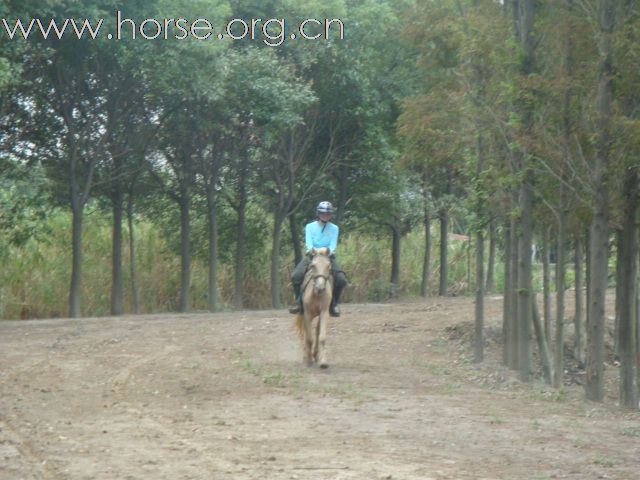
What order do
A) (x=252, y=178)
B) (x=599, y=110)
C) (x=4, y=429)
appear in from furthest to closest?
(x=252, y=178) → (x=599, y=110) → (x=4, y=429)

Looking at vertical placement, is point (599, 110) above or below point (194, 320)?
above

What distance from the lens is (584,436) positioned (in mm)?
12836

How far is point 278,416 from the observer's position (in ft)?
45.0

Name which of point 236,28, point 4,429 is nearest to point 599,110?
point 4,429

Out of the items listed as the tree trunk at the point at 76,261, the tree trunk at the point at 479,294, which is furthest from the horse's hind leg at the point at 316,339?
the tree trunk at the point at 76,261

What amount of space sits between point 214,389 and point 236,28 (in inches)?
860

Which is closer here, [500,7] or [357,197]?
[500,7]

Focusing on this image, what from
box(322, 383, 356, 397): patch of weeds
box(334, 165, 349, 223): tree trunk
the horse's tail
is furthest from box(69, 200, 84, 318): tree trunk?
box(322, 383, 356, 397): patch of weeds

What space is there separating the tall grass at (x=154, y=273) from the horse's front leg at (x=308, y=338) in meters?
15.4

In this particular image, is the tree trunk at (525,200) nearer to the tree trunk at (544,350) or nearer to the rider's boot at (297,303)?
the tree trunk at (544,350)

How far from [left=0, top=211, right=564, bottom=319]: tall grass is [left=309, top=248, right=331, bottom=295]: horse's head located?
1593cm

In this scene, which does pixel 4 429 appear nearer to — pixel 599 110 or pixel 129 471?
pixel 129 471

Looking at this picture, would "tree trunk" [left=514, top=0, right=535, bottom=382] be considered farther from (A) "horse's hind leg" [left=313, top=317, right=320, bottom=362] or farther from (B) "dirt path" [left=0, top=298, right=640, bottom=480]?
(A) "horse's hind leg" [left=313, top=317, right=320, bottom=362]

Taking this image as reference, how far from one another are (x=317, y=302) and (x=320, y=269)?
1.93 feet
